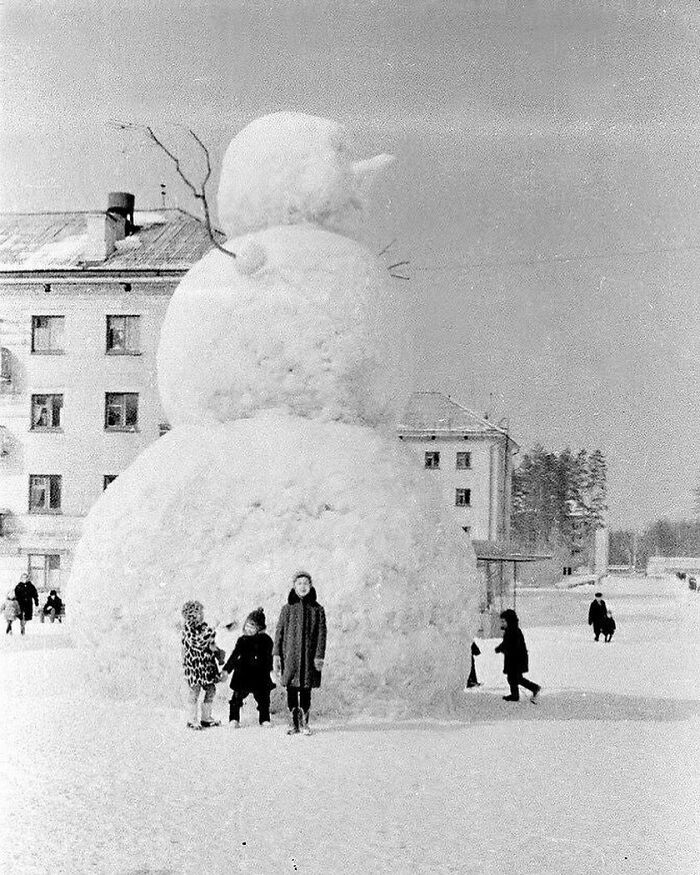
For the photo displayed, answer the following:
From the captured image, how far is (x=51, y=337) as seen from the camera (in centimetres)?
2772

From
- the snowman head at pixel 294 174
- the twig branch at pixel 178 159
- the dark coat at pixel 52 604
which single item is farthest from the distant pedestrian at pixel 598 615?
the twig branch at pixel 178 159

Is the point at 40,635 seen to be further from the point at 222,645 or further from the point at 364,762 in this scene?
the point at 364,762

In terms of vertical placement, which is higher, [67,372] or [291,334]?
[67,372]

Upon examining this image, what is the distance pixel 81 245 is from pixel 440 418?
1243 cm

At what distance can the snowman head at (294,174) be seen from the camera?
10.4 m

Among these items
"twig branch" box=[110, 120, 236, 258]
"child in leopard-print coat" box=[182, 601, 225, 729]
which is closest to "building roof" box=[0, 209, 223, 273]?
"twig branch" box=[110, 120, 236, 258]

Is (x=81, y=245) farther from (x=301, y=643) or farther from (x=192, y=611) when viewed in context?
(x=301, y=643)

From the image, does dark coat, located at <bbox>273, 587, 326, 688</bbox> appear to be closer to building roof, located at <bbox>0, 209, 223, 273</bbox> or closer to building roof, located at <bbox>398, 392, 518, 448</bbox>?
building roof, located at <bbox>0, 209, 223, 273</bbox>

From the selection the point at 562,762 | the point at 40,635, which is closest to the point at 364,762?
the point at 562,762

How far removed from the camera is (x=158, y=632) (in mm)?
9297

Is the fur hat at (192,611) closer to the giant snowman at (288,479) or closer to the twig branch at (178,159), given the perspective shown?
the giant snowman at (288,479)

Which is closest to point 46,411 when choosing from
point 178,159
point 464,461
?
point 464,461

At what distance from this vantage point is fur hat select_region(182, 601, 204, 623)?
8930mm

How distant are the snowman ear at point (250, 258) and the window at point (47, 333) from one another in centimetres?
1858
